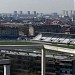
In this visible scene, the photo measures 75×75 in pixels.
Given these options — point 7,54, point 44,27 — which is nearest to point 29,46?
point 7,54

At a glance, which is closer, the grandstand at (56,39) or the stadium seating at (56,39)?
the grandstand at (56,39)

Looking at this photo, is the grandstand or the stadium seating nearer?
the grandstand

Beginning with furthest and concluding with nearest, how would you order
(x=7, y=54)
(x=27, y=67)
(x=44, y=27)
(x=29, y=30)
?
(x=44, y=27)
(x=29, y=30)
(x=27, y=67)
(x=7, y=54)

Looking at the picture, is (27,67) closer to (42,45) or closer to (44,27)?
(42,45)

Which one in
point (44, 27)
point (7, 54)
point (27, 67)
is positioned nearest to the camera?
point (7, 54)

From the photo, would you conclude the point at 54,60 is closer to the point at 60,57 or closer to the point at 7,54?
the point at 60,57

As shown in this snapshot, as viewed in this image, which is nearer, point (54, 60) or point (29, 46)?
point (29, 46)

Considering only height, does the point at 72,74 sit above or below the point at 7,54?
below

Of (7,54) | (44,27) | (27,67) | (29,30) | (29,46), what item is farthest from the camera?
(44,27)

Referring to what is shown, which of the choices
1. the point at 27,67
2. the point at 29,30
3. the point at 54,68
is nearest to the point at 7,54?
the point at 27,67
